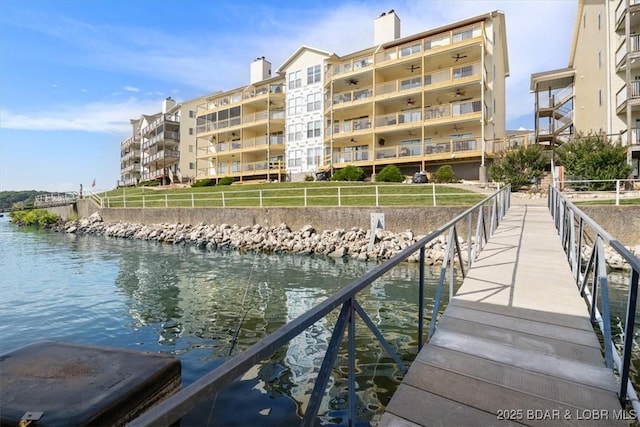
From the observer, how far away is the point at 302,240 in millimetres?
16906

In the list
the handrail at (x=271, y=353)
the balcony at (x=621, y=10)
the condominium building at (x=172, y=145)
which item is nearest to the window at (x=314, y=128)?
the condominium building at (x=172, y=145)

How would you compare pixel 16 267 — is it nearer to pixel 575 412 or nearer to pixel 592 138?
pixel 575 412

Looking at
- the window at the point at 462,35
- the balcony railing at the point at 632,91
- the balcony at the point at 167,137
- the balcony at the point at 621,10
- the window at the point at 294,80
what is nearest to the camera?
the balcony at the point at 621,10

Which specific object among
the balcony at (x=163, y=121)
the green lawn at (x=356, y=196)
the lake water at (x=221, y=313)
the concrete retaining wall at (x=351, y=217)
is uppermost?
the balcony at (x=163, y=121)

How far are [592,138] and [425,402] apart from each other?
20.8 metres

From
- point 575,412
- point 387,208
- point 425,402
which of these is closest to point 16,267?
point 387,208

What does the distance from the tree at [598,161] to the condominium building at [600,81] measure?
2641mm

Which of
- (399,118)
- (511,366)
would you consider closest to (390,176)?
(399,118)

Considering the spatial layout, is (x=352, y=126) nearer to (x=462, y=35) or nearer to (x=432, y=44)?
(x=432, y=44)

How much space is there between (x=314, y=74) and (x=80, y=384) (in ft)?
121

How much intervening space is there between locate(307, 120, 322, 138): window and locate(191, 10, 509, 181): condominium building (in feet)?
0.33

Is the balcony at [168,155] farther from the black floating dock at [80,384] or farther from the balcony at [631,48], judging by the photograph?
the black floating dock at [80,384]

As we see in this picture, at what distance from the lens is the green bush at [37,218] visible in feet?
121

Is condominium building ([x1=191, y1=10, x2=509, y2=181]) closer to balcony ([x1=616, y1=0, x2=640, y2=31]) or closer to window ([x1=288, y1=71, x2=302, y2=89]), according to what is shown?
window ([x1=288, y1=71, x2=302, y2=89])
